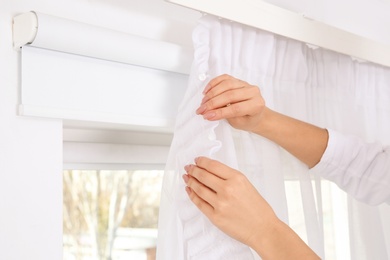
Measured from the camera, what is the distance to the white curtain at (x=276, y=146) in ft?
3.08

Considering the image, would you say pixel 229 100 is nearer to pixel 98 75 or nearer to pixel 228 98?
pixel 228 98

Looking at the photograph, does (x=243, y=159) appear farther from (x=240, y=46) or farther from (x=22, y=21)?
(x=22, y=21)

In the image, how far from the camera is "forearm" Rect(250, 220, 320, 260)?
0.91 m

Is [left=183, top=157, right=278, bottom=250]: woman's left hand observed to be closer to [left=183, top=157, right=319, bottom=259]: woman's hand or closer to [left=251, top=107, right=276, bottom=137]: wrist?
[left=183, top=157, right=319, bottom=259]: woman's hand

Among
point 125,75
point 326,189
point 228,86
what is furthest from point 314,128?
point 125,75

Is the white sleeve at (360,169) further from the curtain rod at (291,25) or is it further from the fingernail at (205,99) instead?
the fingernail at (205,99)

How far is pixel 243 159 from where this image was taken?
3.44 feet

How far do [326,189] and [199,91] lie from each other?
448 millimetres

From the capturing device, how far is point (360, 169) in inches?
48.2

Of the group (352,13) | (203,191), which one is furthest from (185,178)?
(352,13)

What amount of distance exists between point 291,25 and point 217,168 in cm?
35

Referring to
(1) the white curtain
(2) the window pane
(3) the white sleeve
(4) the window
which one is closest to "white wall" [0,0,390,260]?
(1) the white curtain

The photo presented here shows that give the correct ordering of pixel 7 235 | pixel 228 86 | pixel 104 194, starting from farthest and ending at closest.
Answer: pixel 104 194, pixel 228 86, pixel 7 235

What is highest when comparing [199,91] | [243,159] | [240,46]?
[240,46]
